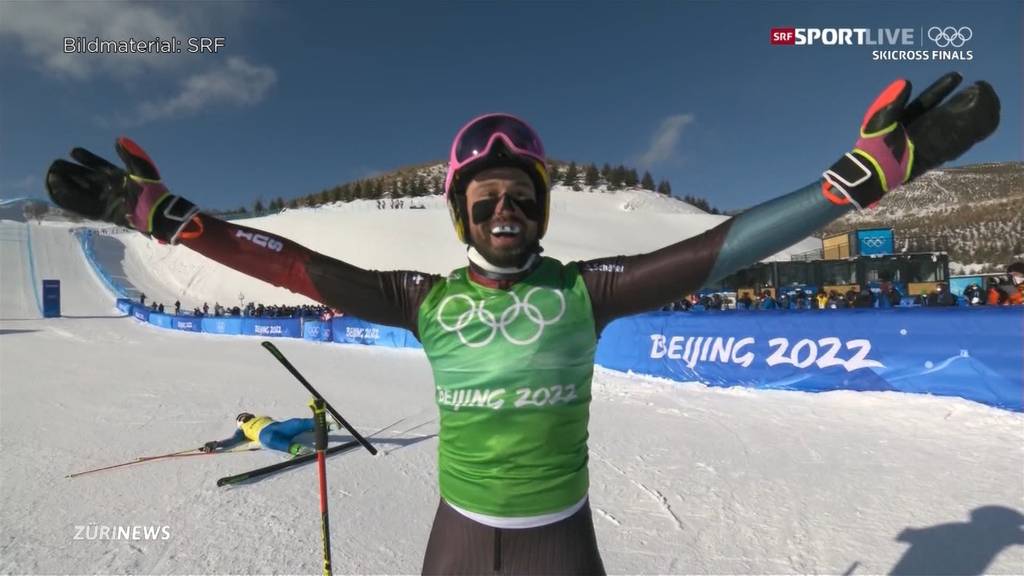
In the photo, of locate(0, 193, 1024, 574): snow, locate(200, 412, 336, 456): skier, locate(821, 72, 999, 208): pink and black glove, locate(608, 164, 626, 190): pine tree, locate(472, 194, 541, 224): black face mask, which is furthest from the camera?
locate(608, 164, 626, 190): pine tree

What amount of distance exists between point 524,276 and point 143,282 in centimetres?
5488

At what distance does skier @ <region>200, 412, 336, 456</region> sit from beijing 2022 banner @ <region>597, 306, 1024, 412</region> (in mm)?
7775

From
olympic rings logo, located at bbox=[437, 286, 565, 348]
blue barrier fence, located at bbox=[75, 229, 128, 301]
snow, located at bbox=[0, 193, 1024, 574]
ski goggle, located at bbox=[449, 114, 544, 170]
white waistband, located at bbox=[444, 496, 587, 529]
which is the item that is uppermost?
blue barrier fence, located at bbox=[75, 229, 128, 301]

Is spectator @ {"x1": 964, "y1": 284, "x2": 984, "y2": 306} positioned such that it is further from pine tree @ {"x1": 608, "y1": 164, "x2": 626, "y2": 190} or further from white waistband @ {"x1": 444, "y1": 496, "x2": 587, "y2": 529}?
pine tree @ {"x1": 608, "y1": 164, "x2": 626, "y2": 190}

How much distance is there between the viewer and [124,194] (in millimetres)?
2055

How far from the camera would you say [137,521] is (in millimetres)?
4648

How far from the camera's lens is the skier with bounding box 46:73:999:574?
67.6 inches

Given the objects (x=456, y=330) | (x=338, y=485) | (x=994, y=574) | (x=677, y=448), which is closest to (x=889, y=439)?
(x=677, y=448)

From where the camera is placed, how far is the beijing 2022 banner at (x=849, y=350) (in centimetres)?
768

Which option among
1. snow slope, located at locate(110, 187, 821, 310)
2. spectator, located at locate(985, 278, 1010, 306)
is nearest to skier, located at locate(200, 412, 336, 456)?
spectator, located at locate(985, 278, 1010, 306)

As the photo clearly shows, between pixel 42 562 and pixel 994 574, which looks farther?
pixel 42 562

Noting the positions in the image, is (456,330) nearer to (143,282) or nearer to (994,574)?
(994,574)

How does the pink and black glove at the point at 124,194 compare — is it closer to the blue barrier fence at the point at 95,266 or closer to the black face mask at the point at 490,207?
the black face mask at the point at 490,207

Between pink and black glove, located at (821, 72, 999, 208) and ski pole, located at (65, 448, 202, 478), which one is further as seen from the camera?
ski pole, located at (65, 448, 202, 478)
